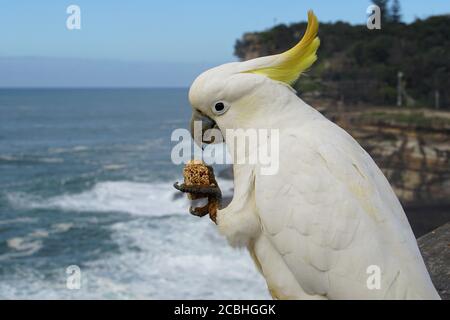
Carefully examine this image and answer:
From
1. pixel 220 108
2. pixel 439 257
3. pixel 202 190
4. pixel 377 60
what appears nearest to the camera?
pixel 220 108

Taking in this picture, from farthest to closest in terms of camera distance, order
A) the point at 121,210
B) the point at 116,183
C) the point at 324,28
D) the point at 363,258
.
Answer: the point at 324,28
the point at 116,183
the point at 121,210
the point at 363,258

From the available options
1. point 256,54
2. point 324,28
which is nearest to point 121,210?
point 256,54

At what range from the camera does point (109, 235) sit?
14.2 m

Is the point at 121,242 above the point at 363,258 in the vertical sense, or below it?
below

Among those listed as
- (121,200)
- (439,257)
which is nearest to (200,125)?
(439,257)

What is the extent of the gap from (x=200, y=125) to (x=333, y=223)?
2.22 feet

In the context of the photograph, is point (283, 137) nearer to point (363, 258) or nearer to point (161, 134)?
point (363, 258)

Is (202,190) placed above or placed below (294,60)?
below

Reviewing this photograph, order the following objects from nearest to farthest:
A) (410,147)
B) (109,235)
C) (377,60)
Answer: (109,235), (410,147), (377,60)

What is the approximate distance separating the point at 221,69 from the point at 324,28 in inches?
1145

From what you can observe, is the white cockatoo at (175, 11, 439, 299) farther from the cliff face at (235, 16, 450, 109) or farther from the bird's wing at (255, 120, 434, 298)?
the cliff face at (235, 16, 450, 109)

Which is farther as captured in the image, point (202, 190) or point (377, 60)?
point (377, 60)

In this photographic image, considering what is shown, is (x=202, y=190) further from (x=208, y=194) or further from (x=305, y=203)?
(x=305, y=203)
